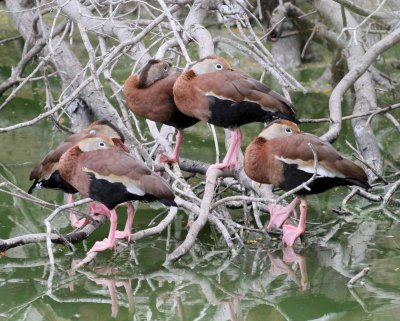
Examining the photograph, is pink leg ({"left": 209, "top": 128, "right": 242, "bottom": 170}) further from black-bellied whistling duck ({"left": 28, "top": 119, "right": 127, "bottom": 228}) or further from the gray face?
black-bellied whistling duck ({"left": 28, "top": 119, "right": 127, "bottom": 228})

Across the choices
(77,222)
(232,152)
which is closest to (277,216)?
(232,152)

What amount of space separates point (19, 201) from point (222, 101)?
108 inches

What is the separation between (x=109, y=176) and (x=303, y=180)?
139cm

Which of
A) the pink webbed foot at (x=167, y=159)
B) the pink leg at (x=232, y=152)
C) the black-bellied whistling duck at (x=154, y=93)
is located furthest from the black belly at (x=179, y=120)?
the pink leg at (x=232, y=152)

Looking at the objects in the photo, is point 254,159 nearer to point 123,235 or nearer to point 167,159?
point 167,159

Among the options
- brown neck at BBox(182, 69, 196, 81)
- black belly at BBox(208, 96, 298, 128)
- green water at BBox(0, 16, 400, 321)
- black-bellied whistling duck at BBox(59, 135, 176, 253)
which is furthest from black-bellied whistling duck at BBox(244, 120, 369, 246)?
black-bellied whistling duck at BBox(59, 135, 176, 253)

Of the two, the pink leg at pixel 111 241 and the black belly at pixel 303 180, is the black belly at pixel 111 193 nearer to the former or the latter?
the pink leg at pixel 111 241

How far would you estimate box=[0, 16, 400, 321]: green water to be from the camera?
19.7 feet

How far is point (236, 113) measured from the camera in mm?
6957

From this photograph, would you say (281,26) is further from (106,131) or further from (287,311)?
(287,311)

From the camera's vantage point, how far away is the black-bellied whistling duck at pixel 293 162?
677 cm

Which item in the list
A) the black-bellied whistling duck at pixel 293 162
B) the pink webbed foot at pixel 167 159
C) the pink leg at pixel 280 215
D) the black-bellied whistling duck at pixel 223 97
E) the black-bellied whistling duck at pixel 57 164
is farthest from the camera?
the pink webbed foot at pixel 167 159

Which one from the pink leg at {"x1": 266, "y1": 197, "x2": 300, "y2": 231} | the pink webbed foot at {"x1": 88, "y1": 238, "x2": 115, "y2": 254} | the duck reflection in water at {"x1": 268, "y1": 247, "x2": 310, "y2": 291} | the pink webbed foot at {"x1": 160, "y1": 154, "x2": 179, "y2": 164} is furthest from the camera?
the pink webbed foot at {"x1": 160, "y1": 154, "x2": 179, "y2": 164}

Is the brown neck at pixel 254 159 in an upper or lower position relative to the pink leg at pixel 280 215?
upper
